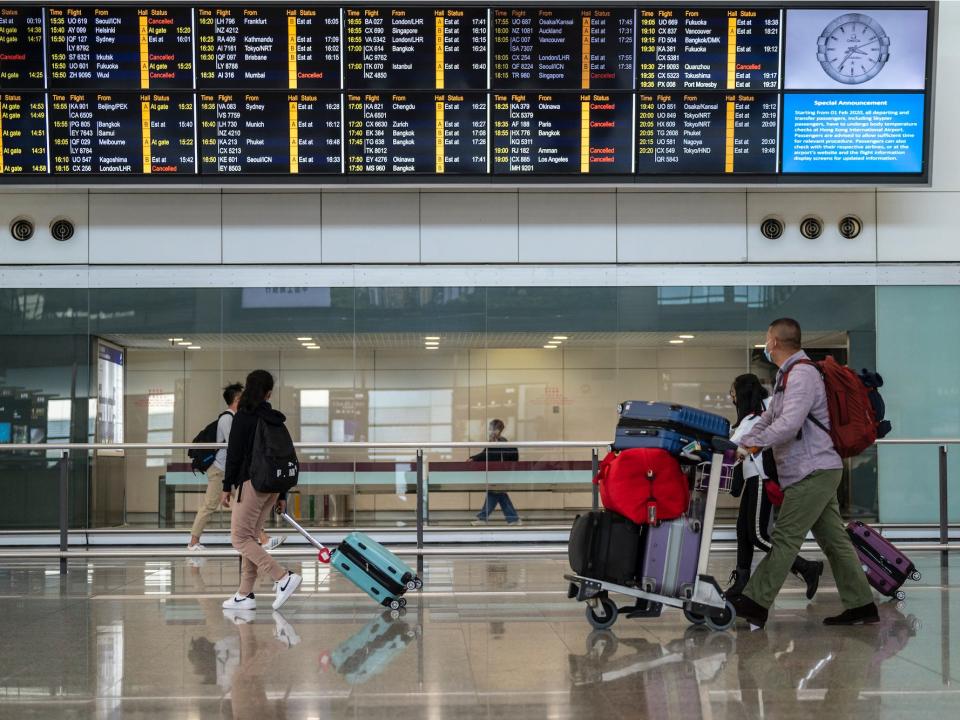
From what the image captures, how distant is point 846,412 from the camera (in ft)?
19.4

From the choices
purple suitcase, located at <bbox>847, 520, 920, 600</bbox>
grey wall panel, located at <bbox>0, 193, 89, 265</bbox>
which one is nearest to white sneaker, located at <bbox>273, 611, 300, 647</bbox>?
purple suitcase, located at <bbox>847, 520, 920, 600</bbox>

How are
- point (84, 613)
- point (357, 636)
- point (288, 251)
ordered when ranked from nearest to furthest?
point (357, 636) → point (84, 613) → point (288, 251)

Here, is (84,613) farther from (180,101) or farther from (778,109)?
(778,109)

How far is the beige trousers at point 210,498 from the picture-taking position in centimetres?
1012

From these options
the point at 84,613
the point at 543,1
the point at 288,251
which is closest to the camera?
the point at 84,613

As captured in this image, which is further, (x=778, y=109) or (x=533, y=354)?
(x=533, y=354)

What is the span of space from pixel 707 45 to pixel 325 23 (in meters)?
3.58

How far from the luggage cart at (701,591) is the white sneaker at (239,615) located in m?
1.90

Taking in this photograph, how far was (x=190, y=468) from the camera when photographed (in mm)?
10938

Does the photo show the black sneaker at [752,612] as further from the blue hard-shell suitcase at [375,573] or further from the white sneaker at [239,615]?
the white sneaker at [239,615]

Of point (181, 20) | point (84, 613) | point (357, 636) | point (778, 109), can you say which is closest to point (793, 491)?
point (357, 636)

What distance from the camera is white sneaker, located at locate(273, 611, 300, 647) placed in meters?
5.67

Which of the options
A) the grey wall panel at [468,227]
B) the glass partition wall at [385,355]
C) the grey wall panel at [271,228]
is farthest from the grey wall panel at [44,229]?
the grey wall panel at [468,227]

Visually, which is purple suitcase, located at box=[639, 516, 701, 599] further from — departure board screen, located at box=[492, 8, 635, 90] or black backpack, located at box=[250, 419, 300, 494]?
departure board screen, located at box=[492, 8, 635, 90]
